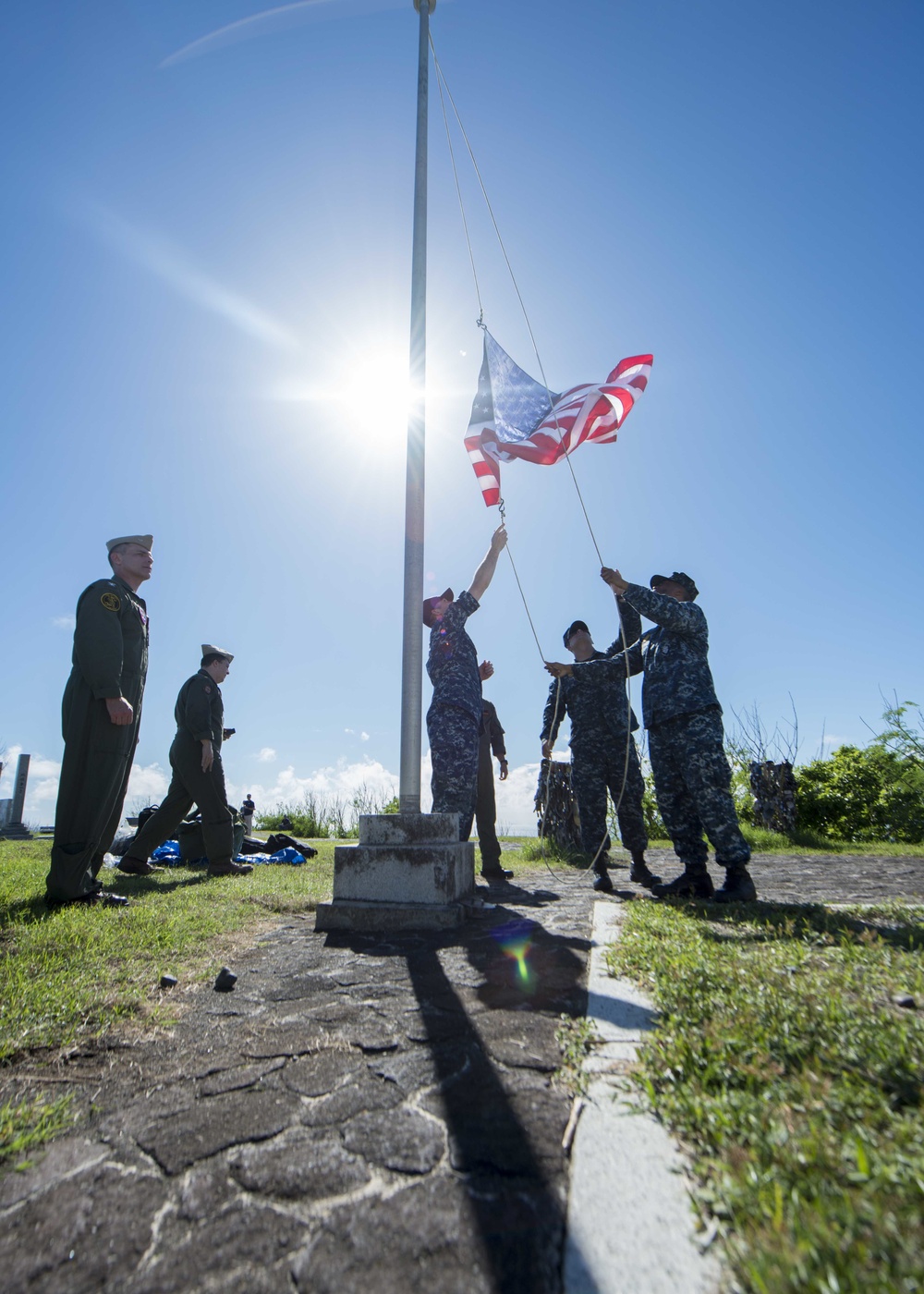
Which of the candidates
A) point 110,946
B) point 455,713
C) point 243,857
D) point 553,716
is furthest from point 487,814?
point 110,946

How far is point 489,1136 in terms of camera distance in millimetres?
1384

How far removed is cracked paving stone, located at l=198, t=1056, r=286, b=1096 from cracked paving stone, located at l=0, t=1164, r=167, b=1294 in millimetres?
351

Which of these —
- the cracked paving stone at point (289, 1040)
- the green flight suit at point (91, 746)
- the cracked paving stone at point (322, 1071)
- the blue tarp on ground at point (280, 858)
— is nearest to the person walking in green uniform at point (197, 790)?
the blue tarp on ground at point (280, 858)

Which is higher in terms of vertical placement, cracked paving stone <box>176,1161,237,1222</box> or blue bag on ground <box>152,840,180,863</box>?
blue bag on ground <box>152,840,180,863</box>

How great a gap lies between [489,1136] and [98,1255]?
2.43ft

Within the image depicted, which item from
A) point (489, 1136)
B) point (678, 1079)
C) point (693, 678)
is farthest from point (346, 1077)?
point (693, 678)

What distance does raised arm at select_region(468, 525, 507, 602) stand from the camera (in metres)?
5.03

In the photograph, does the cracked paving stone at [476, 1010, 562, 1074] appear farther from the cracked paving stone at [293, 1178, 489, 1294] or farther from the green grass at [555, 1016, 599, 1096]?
the cracked paving stone at [293, 1178, 489, 1294]

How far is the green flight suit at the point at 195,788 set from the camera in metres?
5.96

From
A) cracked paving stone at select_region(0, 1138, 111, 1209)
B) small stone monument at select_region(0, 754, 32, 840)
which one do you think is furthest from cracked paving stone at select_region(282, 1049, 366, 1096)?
small stone monument at select_region(0, 754, 32, 840)

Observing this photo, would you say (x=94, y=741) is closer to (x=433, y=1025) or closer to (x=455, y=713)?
(x=455, y=713)

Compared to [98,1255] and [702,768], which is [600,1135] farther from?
[702,768]

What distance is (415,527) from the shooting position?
14.8 feet

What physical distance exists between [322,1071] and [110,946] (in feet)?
5.82
